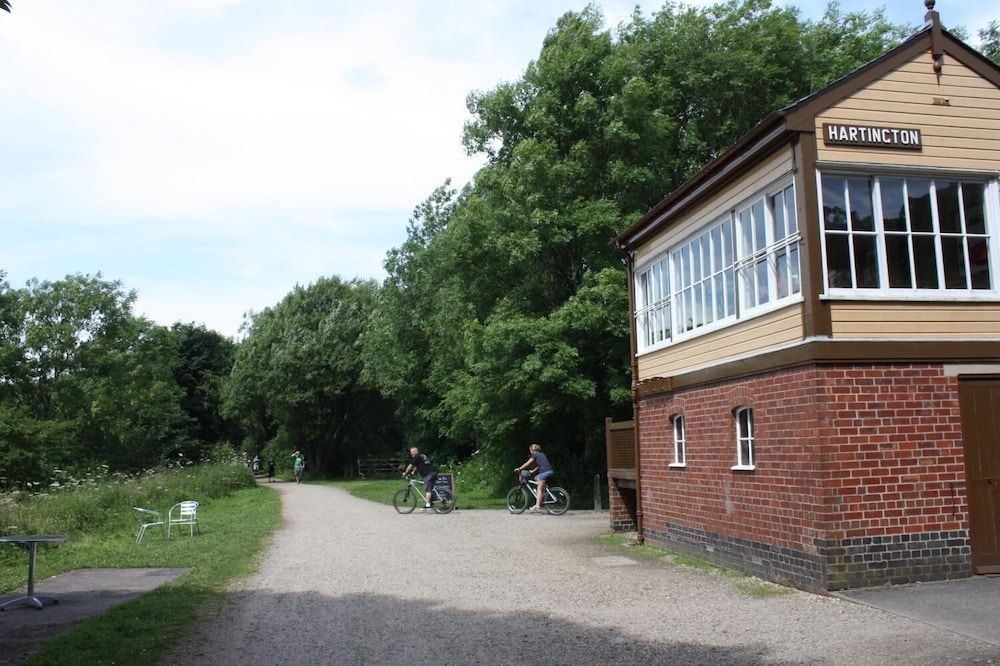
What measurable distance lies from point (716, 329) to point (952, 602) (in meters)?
4.73

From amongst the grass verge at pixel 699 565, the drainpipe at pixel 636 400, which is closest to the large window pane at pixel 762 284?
the grass verge at pixel 699 565

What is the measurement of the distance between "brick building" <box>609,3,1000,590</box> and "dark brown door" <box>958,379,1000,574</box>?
20 mm

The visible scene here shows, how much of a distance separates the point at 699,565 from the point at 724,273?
408 centimetres

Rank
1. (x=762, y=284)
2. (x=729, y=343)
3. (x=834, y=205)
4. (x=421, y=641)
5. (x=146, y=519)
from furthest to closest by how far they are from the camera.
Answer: (x=146, y=519)
(x=729, y=343)
(x=762, y=284)
(x=834, y=205)
(x=421, y=641)

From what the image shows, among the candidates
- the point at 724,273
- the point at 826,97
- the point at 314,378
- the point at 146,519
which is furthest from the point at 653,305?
the point at 314,378

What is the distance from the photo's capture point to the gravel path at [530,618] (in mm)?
6789

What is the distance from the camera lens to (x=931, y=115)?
10336 mm

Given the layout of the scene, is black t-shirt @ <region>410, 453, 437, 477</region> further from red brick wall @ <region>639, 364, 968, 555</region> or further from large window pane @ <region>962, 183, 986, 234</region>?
large window pane @ <region>962, 183, 986, 234</region>

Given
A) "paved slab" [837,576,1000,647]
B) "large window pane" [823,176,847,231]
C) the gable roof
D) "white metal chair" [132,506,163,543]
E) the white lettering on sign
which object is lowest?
"paved slab" [837,576,1000,647]

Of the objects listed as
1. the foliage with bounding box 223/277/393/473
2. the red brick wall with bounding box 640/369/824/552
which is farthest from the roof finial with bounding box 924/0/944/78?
the foliage with bounding box 223/277/393/473

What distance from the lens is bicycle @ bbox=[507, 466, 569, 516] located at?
20.5 m

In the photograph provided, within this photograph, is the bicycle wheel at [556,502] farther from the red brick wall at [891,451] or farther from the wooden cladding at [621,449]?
the red brick wall at [891,451]

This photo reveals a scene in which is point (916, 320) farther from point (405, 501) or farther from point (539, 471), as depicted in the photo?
point (405, 501)

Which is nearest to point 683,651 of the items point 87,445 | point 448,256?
point 448,256
